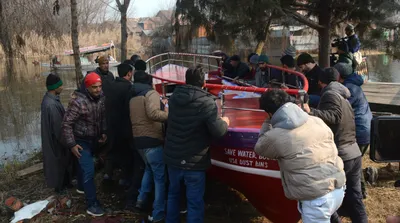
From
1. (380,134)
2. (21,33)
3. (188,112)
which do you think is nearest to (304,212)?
(380,134)

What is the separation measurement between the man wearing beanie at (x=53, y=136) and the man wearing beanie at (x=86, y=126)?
628 millimetres

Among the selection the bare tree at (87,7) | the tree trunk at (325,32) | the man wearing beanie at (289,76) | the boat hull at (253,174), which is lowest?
the boat hull at (253,174)

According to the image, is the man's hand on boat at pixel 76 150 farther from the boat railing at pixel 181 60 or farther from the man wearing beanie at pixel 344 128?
the man wearing beanie at pixel 344 128

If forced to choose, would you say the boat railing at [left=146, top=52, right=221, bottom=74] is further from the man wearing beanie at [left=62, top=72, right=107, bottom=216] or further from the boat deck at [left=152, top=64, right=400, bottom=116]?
the man wearing beanie at [left=62, top=72, right=107, bottom=216]

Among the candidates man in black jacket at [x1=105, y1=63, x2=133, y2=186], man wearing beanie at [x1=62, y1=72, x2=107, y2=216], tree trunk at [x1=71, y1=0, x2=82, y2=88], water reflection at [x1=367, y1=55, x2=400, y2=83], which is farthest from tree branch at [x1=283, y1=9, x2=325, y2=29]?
water reflection at [x1=367, y1=55, x2=400, y2=83]

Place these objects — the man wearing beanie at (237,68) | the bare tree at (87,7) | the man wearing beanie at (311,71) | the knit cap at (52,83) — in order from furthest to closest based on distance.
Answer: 1. the bare tree at (87,7)
2. the man wearing beanie at (237,68)
3. the man wearing beanie at (311,71)
4. the knit cap at (52,83)

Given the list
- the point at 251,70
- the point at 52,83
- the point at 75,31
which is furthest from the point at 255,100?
the point at 75,31

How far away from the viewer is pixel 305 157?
2711mm

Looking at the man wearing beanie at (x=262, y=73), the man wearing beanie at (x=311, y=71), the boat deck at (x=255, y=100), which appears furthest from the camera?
the man wearing beanie at (x=262, y=73)

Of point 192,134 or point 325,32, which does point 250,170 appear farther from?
point 325,32

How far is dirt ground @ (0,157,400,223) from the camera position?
444cm

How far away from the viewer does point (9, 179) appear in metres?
5.93

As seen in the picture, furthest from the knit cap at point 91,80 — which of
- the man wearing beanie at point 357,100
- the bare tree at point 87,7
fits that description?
the bare tree at point 87,7

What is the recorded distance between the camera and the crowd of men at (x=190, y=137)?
9.10 ft
